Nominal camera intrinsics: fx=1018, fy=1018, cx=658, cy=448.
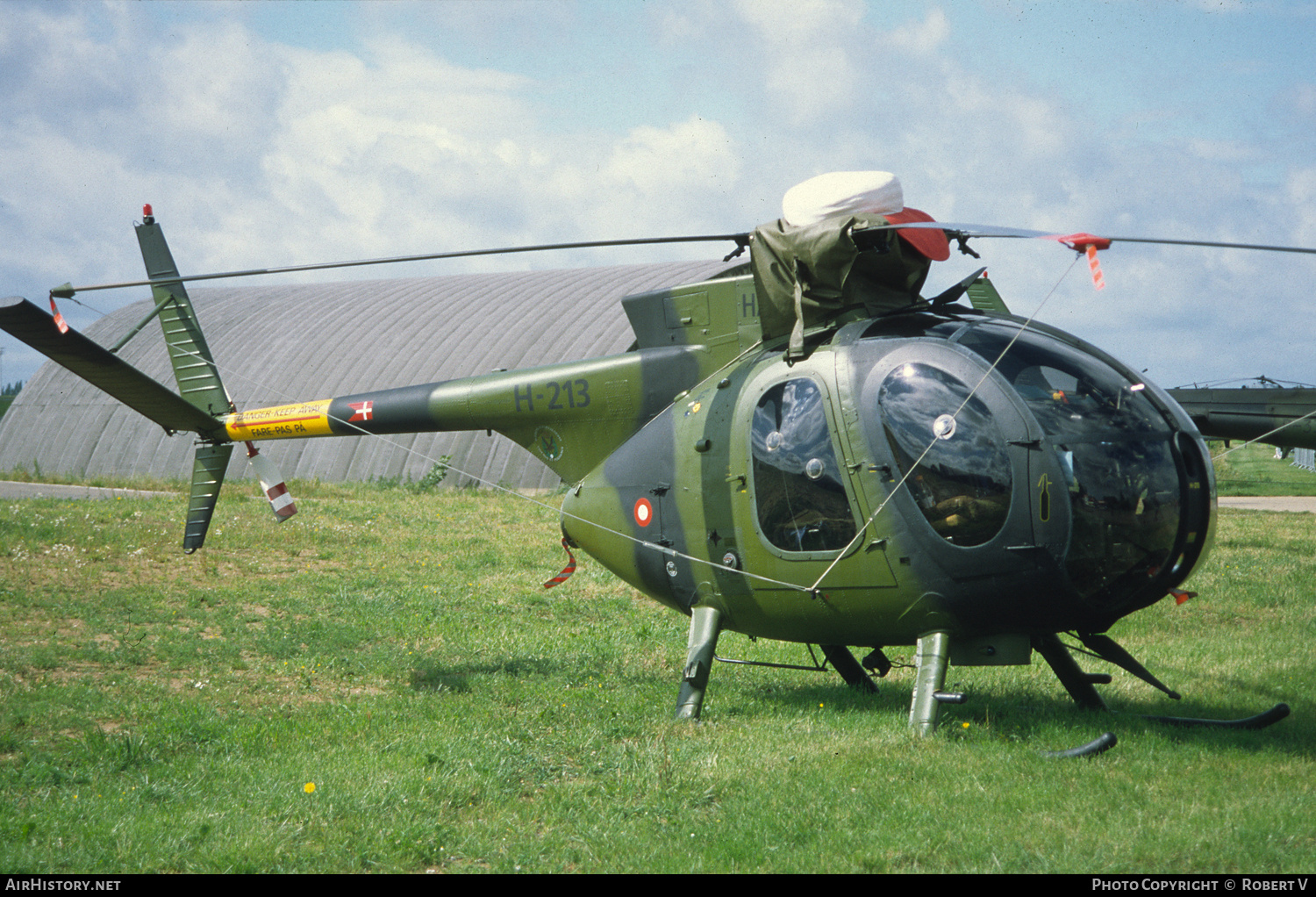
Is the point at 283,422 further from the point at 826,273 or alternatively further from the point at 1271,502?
the point at 1271,502

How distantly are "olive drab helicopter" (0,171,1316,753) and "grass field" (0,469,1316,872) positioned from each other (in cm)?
61

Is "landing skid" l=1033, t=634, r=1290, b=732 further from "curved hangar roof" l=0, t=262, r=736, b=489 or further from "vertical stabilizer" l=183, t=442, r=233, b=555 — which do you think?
"curved hangar roof" l=0, t=262, r=736, b=489

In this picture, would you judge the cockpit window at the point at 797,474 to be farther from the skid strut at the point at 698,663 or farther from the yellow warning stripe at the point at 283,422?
the yellow warning stripe at the point at 283,422

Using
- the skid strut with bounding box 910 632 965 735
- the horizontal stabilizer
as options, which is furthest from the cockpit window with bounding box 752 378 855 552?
the horizontal stabilizer

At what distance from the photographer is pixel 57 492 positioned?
2636 centimetres

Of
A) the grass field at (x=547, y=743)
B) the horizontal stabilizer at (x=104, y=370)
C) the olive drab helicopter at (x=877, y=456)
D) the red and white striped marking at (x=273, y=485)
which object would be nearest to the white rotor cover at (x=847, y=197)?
the olive drab helicopter at (x=877, y=456)

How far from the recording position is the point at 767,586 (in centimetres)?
753

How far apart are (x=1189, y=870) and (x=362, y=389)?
29.1 metres

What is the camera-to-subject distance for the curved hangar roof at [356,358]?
96.4 feet

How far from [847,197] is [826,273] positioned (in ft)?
1.85

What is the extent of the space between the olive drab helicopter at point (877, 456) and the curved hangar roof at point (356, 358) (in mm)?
19126

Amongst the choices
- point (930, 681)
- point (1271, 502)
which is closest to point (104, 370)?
point (930, 681)

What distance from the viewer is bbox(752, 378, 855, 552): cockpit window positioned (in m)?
7.09

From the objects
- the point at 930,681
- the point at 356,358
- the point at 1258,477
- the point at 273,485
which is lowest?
the point at 1258,477
